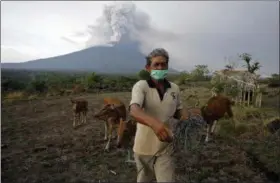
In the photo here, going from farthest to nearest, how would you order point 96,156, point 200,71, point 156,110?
point 200,71 < point 96,156 < point 156,110

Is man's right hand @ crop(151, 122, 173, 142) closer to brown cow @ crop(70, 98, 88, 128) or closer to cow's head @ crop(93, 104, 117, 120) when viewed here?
cow's head @ crop(93, 104, 117, 120)

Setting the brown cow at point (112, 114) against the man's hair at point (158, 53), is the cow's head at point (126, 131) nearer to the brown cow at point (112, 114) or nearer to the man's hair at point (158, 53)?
the brown cow at point (112, 114)

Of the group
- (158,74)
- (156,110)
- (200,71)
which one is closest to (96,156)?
(156,110)

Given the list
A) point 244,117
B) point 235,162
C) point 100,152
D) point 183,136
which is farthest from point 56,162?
point 244,117

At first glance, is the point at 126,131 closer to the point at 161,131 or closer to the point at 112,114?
the point at 112,114

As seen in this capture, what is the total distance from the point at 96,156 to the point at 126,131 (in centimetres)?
77

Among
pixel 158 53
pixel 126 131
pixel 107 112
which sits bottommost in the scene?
pixel 126 131

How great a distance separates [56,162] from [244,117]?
23.1 ft

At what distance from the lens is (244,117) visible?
11.2 m

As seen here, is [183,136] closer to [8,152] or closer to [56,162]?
[56,162]

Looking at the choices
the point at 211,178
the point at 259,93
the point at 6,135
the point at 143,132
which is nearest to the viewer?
the point at 143,132

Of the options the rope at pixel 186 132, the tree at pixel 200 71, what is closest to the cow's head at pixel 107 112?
the rope at pixel 186 132

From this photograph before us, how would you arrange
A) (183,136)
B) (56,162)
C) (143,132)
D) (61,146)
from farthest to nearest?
(61,146)
(56,162)
(183,136)
(143,132)

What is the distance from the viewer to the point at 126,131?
6.40 m
